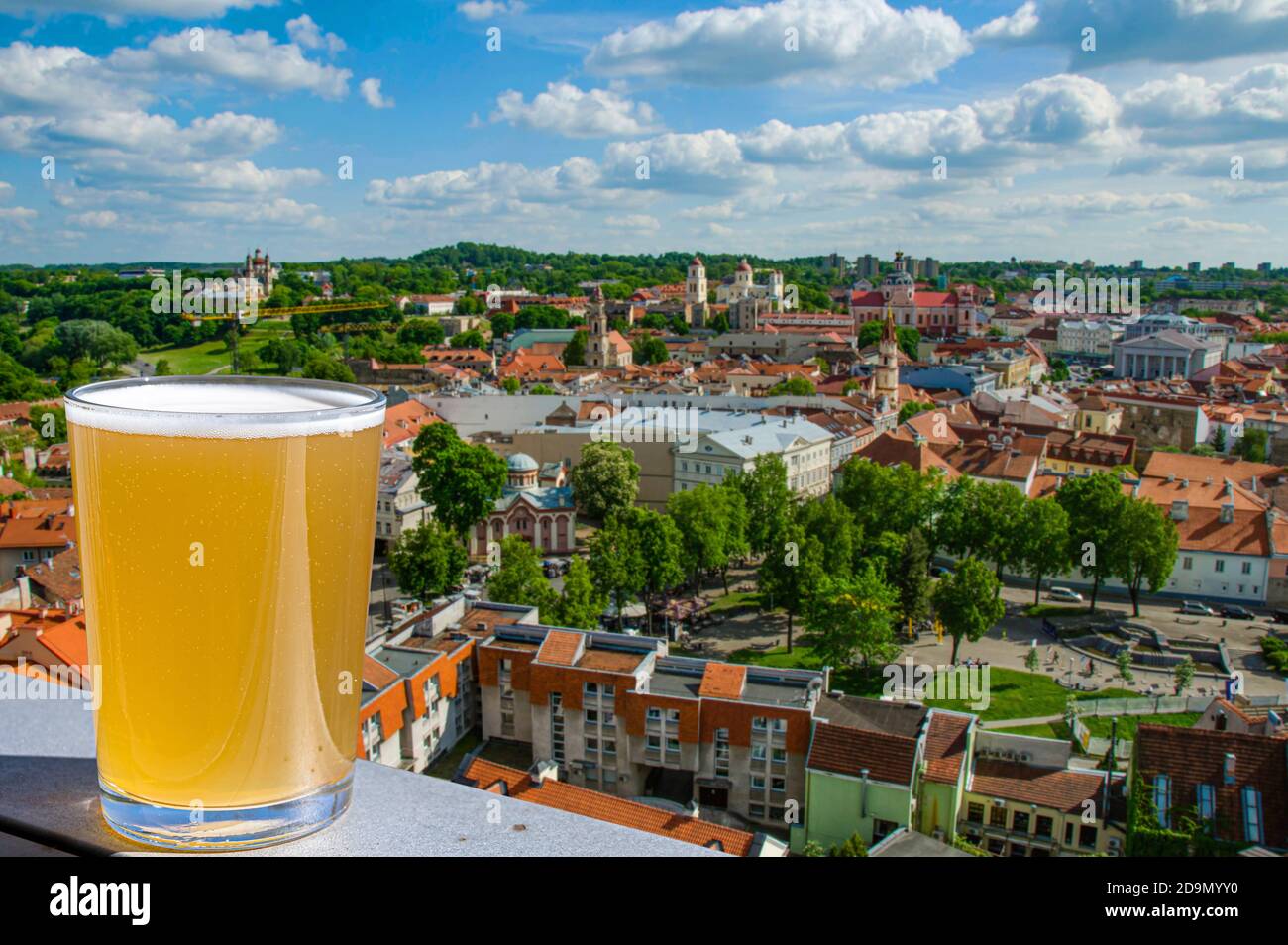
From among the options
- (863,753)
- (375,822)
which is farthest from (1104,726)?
(375,822)

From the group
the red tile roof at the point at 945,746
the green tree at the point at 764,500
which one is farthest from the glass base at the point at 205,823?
the green tree at the point at 764,500

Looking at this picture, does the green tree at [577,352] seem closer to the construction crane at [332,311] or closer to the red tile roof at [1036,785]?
the construction crane at [332,311]

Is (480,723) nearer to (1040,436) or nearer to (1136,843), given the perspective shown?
(1136,843)

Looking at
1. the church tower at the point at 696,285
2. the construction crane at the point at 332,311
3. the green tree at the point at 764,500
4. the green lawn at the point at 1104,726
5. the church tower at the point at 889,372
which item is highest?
the church tower at the point at 696,285

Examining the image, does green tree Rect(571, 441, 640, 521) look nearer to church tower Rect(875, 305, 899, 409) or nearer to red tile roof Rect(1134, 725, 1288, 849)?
church tower Rect(875, 305, 899, 409)

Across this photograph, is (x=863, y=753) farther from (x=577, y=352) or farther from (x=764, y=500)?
(x=577, y=352)
